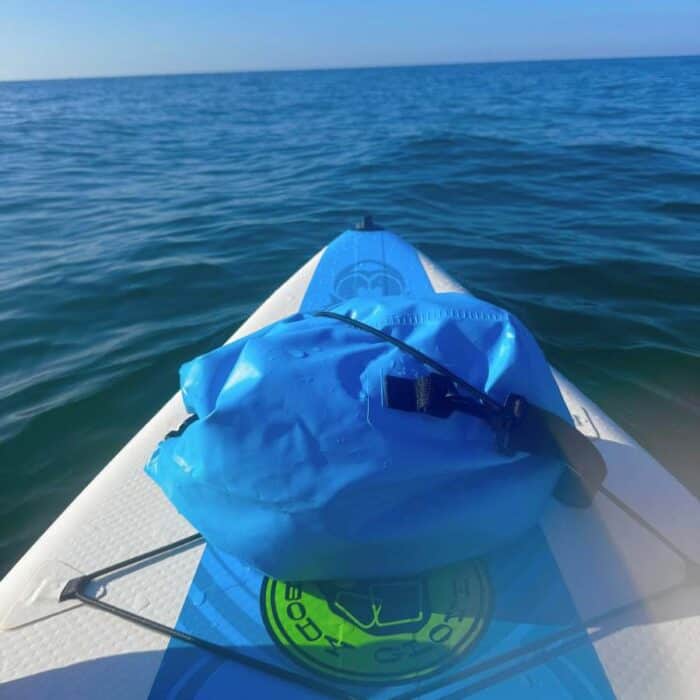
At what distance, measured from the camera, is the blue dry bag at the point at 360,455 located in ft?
4.18

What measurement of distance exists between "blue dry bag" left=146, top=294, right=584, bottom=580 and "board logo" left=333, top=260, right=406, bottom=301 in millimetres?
1629

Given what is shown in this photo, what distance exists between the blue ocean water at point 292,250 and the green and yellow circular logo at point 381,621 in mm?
1593

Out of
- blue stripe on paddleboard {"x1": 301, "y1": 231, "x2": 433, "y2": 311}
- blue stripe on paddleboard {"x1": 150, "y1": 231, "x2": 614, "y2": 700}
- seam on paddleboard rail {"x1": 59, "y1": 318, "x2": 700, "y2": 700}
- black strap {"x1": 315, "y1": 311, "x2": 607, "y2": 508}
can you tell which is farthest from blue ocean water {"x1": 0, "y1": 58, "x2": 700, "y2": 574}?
black strap {"x1": 315, "y1": 311, "x2": 607, "y2": 508}

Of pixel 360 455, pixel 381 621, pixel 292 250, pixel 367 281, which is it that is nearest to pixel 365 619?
pixel 381 621

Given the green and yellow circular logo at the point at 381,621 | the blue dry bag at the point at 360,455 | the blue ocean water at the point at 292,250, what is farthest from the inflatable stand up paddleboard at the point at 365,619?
the blue ocean water at the point at 292,250

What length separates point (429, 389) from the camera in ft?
4.38

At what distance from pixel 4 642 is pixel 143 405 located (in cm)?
197

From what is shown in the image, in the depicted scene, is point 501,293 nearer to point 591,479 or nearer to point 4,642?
point 591,479

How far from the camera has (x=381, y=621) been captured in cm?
145

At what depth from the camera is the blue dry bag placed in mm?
1273

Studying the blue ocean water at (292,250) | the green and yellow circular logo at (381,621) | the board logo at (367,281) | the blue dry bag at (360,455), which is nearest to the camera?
the blue dry bag at (360,455)

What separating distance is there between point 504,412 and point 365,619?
609mm

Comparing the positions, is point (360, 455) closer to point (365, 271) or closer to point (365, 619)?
point (365, 619)

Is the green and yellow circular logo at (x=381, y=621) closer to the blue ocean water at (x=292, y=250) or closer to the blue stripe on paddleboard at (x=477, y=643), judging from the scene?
the blue stripe on paddleboard at (x=477, y=643)
